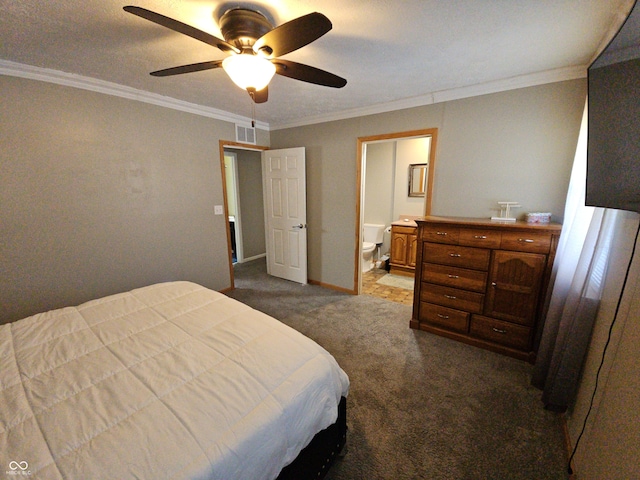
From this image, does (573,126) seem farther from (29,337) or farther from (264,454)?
(29,337)

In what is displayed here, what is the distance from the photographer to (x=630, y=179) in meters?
0.95

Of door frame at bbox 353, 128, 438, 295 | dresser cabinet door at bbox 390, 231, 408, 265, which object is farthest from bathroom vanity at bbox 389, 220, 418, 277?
door frame at bbox 353, 128, 438, 295

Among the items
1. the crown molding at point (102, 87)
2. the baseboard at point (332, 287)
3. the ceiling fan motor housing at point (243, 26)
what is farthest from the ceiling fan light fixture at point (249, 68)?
the baseboard at point (332, 287)

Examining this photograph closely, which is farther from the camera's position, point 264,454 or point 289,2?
point 289,2

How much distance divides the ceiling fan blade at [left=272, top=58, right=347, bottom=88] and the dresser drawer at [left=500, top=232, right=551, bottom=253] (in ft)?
→ 5.69

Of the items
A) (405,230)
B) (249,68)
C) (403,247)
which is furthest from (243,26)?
(403,247)

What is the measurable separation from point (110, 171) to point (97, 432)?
2.44 meters

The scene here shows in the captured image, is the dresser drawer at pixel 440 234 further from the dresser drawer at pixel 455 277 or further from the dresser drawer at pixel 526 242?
the dresser drawer at pixel 526 242

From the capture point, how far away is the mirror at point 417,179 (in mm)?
4187

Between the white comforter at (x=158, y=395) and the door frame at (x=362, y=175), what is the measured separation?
212 centimetres

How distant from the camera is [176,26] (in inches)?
43.1

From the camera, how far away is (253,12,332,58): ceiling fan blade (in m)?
1.02

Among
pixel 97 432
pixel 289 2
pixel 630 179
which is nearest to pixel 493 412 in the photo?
pixel 630 179

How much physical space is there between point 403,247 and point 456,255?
6.04 feet
